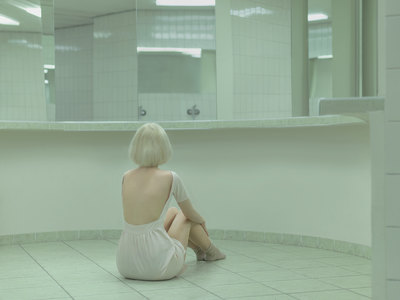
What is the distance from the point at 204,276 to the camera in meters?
3.87

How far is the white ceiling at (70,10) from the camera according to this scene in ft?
17.7

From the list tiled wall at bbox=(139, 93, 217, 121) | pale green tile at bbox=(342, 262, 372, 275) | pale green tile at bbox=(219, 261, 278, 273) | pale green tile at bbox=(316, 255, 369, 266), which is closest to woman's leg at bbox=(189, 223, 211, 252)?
pale green tile at bbox=(219, 261, 278, 273)

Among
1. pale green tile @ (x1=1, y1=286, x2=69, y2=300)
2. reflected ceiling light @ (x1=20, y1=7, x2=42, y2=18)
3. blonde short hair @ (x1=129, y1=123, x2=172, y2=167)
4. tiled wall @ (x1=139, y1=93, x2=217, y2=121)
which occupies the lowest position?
pale green tile @ (x1=1, y1=286, x2=69, y2=300)

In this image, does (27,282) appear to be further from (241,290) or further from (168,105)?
(168,105)

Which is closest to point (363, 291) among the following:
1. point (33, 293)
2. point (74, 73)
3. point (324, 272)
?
point (324, 272)

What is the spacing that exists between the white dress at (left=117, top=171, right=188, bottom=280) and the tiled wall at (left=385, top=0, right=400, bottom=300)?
1803 millimetres

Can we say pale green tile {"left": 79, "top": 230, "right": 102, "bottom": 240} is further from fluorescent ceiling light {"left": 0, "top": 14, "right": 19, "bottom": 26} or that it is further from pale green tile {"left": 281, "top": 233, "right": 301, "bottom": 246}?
fluorescent ceiling light {"left": 0, "top": 14, "right": 19, "bottom": 26}

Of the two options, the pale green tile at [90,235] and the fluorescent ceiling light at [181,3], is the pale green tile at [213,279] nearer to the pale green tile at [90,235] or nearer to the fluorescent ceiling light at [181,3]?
the pale green tile at [90,235]

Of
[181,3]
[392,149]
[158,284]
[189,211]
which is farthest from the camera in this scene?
[181,3]

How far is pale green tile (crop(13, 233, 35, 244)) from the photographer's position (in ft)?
17.2

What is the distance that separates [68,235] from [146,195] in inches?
76.0

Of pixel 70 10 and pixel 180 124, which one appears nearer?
pixel 180 124

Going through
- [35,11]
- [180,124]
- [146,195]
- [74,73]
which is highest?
[35,11]

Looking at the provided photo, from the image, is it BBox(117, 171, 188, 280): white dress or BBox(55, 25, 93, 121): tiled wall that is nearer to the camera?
BBox(117, 171, 188, 280): white dress
